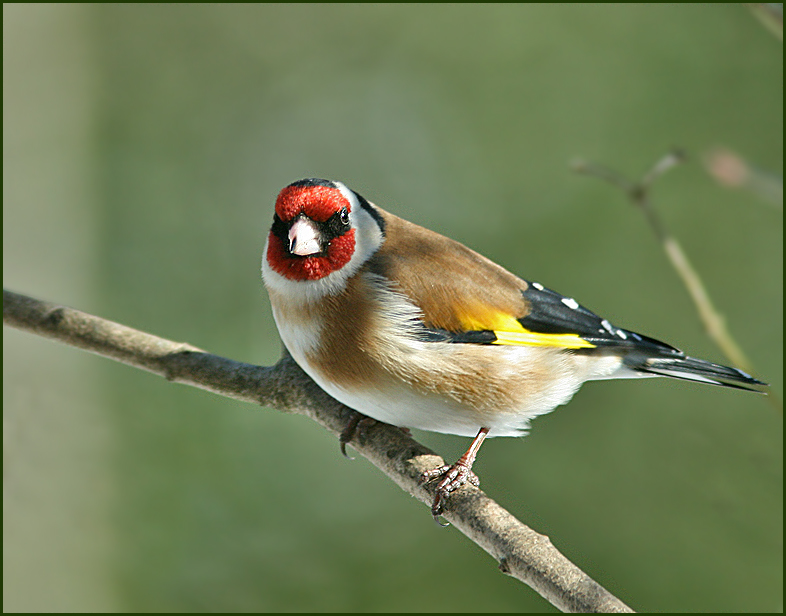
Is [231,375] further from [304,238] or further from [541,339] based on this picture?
[541,339]

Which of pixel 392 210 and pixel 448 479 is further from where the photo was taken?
pixel 392 210

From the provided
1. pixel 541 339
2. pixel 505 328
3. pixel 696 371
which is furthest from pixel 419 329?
pixel 696 371

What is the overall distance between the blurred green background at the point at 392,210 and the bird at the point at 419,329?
5.40ft

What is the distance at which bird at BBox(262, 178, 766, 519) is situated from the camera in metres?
2.56

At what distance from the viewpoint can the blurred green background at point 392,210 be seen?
15.3 feet

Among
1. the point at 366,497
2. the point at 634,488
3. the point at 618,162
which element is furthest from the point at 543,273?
the point at 366,497

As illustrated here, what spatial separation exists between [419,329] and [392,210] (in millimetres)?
3272

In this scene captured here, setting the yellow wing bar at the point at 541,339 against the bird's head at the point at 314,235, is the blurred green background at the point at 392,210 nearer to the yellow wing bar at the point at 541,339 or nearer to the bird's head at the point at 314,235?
the yellow wing bar at the point at 541,339

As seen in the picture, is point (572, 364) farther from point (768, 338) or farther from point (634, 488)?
point (768, 338)

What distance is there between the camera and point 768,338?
16.9ft

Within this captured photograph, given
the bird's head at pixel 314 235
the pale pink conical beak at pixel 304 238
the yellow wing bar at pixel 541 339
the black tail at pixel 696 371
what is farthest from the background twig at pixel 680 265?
the pale pink conical beak at pixel 304 238

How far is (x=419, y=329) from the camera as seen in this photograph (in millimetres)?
2619

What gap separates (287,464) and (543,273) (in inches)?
85.2

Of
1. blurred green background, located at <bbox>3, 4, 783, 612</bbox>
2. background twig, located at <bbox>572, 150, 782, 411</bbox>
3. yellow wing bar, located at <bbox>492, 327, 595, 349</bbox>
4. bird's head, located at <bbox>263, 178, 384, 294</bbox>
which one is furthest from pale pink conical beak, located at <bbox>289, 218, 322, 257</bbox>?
blurred green background, located at <bbox>3, 4, 783, 612</bbox>
